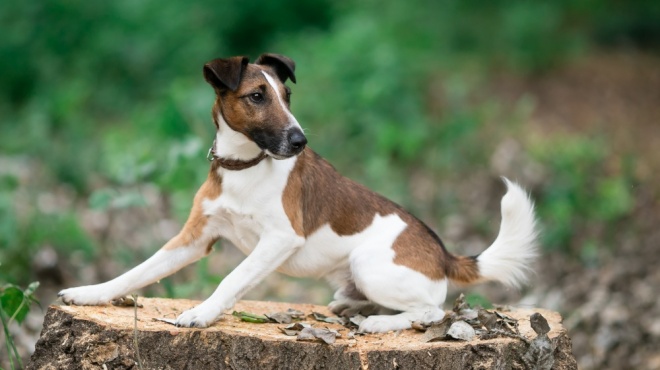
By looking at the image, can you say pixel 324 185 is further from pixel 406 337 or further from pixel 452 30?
pixel 452 30

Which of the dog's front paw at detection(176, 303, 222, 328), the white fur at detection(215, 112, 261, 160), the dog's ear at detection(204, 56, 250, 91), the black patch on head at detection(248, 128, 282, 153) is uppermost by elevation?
the dog's ear at detection(204, 56, 250, 91)

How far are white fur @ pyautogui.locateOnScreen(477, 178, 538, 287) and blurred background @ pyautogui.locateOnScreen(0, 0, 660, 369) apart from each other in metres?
0.47

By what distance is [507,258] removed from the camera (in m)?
5.09

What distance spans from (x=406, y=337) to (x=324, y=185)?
0.89 meters

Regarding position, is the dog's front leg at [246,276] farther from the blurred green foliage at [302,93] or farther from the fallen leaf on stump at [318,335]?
the blurred green foliage at [302,93]

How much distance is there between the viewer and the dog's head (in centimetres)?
434

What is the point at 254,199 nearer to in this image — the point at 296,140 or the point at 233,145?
the point at 233,145

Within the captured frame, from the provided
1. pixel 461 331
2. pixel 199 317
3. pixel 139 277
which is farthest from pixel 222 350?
pixel 461 331

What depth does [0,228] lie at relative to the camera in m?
7.37

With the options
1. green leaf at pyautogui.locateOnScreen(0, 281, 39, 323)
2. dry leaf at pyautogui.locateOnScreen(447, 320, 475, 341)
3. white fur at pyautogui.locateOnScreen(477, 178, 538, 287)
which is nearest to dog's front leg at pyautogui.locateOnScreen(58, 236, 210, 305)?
green leaf at pyautogui.locateOnScreen(0, 281, 39, 323)

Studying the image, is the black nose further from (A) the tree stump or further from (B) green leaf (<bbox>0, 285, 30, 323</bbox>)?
(B) green leaf (<bbox>0, 285, 30, 323</bbox>)

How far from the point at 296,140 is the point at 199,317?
0.92 metres

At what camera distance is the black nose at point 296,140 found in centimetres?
430

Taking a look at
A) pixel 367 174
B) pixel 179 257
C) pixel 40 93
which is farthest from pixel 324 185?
pixel 40 93
